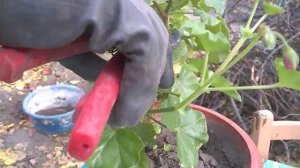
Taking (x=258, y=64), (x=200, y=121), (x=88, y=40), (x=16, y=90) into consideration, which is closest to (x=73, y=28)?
(x=88, y=40)

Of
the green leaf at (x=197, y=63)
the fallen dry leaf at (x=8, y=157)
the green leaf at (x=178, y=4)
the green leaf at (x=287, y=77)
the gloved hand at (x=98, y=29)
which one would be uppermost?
the gloved hand at (x=98, y=29)

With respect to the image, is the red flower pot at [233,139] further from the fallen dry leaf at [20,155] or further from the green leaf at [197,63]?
the fallen dry leaf at [20,155]

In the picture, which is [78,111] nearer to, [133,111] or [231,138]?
[133,111]

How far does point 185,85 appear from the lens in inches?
30.1

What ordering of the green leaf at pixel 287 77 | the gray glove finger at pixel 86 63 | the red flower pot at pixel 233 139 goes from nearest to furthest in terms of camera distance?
the gray glove finger at pixel 86 63 → the green leaf at pixel 287 77 → the red flower pot at pixel 233 139

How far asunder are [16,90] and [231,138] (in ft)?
3.99

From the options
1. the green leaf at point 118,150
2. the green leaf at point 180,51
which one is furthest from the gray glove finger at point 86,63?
the green leaf at point 180,51

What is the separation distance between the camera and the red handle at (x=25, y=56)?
363 mm

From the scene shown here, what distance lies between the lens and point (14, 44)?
1.21 ft

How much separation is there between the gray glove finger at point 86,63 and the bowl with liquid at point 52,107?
1.12 metres

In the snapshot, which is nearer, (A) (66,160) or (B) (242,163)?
(B) (242,163)

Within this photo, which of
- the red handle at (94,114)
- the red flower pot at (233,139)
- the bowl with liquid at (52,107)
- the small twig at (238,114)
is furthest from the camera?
the bowl with liquid at (52,107)

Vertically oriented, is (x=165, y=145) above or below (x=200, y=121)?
below

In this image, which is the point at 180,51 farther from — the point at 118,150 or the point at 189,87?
the point at 118,150
